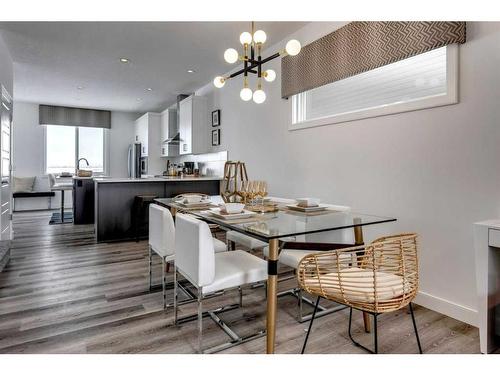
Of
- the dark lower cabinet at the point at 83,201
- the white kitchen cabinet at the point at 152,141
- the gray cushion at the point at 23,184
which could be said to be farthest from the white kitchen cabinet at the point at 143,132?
the gray cushion at the point at 23,184

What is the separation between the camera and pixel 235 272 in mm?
1841

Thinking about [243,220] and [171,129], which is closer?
[243,220]

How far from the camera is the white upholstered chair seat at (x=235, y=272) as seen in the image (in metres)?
1.78

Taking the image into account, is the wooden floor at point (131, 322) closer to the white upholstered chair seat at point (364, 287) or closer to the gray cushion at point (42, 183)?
the white upholstered chair seat at point (364, 287)

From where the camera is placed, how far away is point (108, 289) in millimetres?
2762

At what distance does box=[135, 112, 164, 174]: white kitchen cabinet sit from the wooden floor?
180 inches

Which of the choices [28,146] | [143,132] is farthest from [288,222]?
[28,146]

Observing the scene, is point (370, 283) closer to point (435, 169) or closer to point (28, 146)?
A: point (435, 169)

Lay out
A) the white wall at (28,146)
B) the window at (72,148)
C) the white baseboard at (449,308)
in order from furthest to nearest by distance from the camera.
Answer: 1. the window at (72,148)
2. the white wall at (28,146)
3. the white baseboard at (449,308)

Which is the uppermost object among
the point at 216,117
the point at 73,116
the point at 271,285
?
the point at 73,116

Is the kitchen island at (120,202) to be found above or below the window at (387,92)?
below

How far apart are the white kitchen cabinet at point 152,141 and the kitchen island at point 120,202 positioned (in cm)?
283

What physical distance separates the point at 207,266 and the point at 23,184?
7.77 metres
